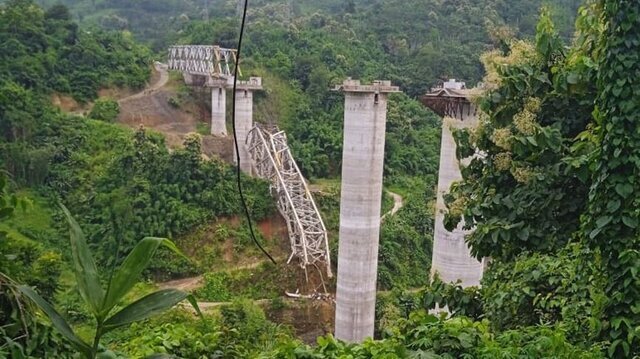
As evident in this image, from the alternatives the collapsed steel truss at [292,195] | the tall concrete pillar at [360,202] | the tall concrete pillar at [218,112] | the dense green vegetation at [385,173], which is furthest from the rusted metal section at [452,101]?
the tall concrete pillar at [218,112]

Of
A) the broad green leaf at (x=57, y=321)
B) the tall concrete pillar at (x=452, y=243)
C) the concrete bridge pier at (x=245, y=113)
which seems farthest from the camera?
the concrete bridge pier at (x=245, y=113)

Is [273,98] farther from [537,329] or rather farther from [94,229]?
[537,329]

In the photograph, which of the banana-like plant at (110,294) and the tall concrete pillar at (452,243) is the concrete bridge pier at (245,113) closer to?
the tall concrete pillar at (452,243)

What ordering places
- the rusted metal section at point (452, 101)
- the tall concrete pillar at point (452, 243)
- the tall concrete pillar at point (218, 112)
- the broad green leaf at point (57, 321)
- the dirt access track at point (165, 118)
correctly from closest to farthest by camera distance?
the broad green leaf at point (57, 321)
the rusted metal section at point (452, 101)
the tall concrete pillar at point (452, 243)
the dirt access track at point (165, 118)
the tall concrete pillar at point (218, 112)

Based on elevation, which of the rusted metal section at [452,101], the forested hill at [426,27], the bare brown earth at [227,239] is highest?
the forested hill at [426,27]

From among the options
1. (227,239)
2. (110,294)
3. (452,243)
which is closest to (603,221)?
(110,294)
